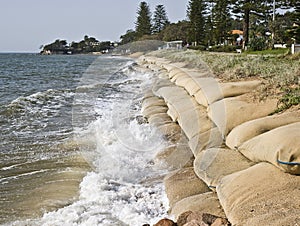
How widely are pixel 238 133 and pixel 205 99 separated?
249 cm

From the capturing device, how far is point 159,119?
8438 millimetres

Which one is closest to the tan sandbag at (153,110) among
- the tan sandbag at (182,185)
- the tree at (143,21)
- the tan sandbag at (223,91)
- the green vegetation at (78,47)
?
the tan sandbag at (223,91)

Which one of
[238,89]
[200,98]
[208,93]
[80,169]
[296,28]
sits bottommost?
[80,169]

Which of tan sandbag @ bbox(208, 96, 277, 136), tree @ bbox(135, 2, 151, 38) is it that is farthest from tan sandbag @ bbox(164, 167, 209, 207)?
tree @ bbox(135, 2, 151, 38)

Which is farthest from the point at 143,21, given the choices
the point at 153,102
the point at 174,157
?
the point at 174,157

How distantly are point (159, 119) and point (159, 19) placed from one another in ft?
210

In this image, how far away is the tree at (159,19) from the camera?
229 feet

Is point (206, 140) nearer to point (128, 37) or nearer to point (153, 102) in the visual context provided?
point (153, 102)

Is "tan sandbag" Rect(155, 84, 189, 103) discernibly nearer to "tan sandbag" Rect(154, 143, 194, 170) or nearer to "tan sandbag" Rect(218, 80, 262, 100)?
"tan sandbag" Rect(218, 80, 262, 100)

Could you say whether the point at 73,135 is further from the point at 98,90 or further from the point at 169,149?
the point at 98,90

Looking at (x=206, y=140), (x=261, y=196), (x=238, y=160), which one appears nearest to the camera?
(x=261, y=196)

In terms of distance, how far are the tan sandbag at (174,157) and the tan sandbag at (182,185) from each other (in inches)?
15.1

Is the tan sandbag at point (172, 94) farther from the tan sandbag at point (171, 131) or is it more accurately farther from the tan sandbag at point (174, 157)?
the tan sandbag at point (174, 157)

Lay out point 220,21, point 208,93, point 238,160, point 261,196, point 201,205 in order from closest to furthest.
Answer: point 261,196 → point 201,205 → point 238,160 → point 208,93 → point 220,21
